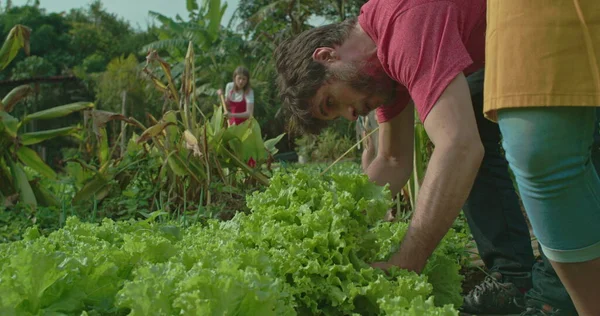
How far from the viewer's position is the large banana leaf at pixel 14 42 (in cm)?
502

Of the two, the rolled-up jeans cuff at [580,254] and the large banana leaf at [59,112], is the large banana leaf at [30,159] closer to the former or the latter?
the large banana leaf at [59,112]

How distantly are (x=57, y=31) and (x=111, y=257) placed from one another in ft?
146

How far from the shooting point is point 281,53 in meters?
2.85

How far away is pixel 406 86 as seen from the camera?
7.30ft

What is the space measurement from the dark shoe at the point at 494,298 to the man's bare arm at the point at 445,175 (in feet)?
3.62

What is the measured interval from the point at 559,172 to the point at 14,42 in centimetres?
451

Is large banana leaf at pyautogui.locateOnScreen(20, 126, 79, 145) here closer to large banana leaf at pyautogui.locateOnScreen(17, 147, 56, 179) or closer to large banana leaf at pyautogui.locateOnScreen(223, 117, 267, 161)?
large banana leaf at pyautogui.locateOnScreen(17, 147, 56, 179)

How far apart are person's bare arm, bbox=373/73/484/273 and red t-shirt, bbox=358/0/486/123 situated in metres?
0.06

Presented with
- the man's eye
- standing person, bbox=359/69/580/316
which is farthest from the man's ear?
standing person, bbox=359/69/580/316

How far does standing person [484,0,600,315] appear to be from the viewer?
1.72 m

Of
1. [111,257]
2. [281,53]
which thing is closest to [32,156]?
[281,53]

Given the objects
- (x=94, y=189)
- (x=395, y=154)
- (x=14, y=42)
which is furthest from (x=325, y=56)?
(x=14, y=42)

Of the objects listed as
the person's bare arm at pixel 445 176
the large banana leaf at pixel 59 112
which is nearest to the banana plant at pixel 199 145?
the large banana leaf at pixel 59 112

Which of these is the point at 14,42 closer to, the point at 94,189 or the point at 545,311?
the point at 94,189
